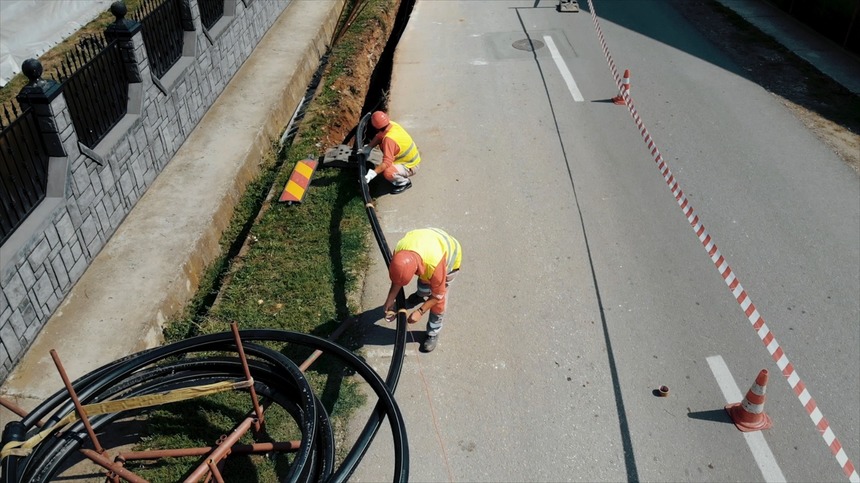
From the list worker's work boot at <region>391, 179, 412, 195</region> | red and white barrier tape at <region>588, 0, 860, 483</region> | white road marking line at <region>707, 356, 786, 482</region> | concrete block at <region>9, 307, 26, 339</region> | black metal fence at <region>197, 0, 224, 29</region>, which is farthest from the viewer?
black metal fence at <region>197, 0, 224, 29</region>

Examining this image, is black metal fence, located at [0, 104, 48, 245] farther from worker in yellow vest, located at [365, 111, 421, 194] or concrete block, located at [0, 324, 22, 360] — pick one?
worker in yellow vest, located at [365, 111, 421, 194]

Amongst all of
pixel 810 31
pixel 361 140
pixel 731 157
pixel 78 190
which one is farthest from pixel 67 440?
pixel 810 31

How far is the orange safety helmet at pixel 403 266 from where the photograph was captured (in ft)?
20.2

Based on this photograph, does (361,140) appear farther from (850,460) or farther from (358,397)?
(850,460)

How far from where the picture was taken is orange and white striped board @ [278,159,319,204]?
923cm

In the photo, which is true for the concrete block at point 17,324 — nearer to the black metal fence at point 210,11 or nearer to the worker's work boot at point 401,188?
the worker's work boot at point 401,188

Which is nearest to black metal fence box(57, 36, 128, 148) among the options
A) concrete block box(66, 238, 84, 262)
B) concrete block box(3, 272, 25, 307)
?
concrete block box(66, 238, 84, 262)

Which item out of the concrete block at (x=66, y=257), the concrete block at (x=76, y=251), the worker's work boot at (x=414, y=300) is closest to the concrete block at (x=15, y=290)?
the concrete block at (x=66, y=257)

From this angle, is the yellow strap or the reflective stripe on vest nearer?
the yellow strap

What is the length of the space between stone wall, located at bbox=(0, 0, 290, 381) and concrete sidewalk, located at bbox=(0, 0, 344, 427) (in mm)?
172

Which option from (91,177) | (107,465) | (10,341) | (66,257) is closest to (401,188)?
(91,177)

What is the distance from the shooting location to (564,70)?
1316 cm

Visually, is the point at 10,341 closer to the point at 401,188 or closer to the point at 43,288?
the point at 43,288

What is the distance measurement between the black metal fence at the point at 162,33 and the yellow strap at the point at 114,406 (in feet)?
20.5
